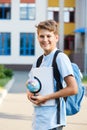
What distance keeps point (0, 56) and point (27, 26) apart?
3.54 meters

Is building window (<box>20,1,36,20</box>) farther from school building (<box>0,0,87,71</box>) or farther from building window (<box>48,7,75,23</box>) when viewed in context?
building window (<box>48,7,75,23</box>)

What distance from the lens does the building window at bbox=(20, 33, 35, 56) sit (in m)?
45.2

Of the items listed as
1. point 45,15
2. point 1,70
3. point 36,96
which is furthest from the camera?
point 45,15

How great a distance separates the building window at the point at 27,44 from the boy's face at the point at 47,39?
4059cm

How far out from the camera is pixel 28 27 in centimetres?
4466

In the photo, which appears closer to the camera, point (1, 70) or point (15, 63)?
point (1, 70)

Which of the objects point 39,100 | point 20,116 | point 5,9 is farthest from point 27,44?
point 39,100

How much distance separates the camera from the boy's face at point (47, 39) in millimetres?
4484

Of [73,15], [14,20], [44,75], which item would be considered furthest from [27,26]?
[44,75]

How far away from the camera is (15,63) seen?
44.9m

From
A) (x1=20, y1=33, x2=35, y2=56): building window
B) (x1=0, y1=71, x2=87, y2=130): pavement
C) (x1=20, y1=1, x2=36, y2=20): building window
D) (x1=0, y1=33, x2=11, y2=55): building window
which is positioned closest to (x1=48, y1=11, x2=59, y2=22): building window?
(x1=20, y1=1, x2=36, y2=20): building window

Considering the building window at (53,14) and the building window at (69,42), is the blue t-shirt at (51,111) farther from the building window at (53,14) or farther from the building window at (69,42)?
the building window at (53,14)

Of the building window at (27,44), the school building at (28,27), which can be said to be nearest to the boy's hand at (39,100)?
the school building at (28,27)

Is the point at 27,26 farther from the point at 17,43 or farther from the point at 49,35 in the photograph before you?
the point at 49,35
